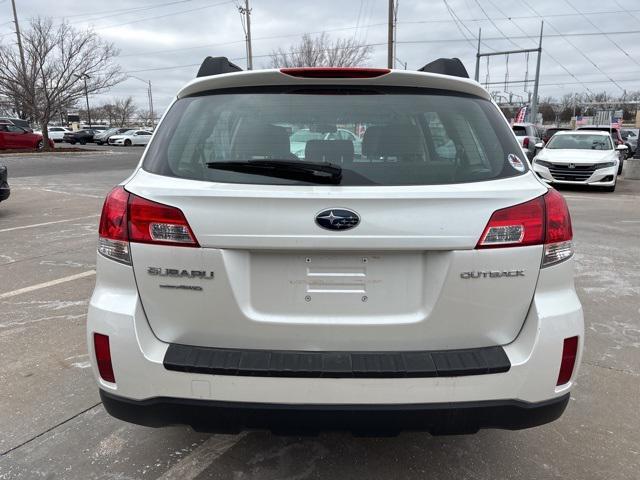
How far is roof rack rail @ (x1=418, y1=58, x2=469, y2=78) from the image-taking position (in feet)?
8.31

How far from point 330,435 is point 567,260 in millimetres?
1475

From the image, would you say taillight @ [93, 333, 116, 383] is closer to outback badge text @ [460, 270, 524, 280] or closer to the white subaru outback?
the white subaru outback

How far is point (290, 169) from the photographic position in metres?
2.03

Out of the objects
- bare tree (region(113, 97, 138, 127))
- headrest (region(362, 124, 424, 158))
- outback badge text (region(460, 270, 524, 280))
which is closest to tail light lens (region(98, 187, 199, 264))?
headrest (region(362, 124, 424, 158))

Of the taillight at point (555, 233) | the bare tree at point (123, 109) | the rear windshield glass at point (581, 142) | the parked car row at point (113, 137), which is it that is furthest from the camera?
the bare tree at point (123, 109)

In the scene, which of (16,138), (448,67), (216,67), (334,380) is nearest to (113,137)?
(16,138)

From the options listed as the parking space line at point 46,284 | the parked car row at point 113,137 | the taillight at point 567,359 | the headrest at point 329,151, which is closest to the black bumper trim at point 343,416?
the taillight at point 567,359

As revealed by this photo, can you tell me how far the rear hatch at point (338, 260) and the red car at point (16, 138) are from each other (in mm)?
32363

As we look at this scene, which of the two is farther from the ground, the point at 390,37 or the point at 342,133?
the point at 390,37

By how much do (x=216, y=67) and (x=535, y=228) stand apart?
5.55ft

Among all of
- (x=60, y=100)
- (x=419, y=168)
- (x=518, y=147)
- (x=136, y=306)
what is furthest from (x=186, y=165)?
(x=60, y=100)

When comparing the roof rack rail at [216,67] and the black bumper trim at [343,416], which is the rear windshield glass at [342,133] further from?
the black bumper trim at [343,416]

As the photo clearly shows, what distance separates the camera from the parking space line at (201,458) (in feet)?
7.84

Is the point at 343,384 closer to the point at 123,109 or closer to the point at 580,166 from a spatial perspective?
the point at 580,166
